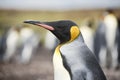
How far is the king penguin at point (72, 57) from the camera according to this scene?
3.24 feet

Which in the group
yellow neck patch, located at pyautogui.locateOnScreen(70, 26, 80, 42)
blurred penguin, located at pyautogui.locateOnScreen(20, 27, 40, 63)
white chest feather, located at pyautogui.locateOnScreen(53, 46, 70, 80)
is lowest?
blurred penguin, located at pyautogui.locateOnScreen(20, 27, 40, 63)

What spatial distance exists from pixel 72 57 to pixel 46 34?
1635 mm

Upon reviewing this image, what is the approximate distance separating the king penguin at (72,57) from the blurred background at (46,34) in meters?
0.36

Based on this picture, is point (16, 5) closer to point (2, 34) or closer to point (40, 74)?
point (40, 74)

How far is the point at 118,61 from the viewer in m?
1.85

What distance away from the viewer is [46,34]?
8.64 ft

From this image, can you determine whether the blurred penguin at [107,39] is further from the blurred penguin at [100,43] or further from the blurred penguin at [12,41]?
the blurred penguin at [12,41]

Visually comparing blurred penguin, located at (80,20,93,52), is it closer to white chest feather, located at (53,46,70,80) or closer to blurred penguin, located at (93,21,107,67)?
blurred penguin, located at (93,21,107,67)

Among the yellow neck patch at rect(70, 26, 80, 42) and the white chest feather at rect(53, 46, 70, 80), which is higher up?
the yellow neck patch at rect(70, 26, 80, 42)

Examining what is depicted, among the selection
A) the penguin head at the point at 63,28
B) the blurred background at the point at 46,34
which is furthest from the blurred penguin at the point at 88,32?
the penguin head at the point at 63,28

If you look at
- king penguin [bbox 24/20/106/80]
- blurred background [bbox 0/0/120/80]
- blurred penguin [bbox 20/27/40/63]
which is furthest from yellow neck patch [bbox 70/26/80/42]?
blurred penguin [bbox 20/27/40/63]

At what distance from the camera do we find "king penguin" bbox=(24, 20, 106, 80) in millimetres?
987

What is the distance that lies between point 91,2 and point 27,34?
36.8 inches

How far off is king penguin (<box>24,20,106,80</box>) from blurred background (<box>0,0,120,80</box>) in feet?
1.19
